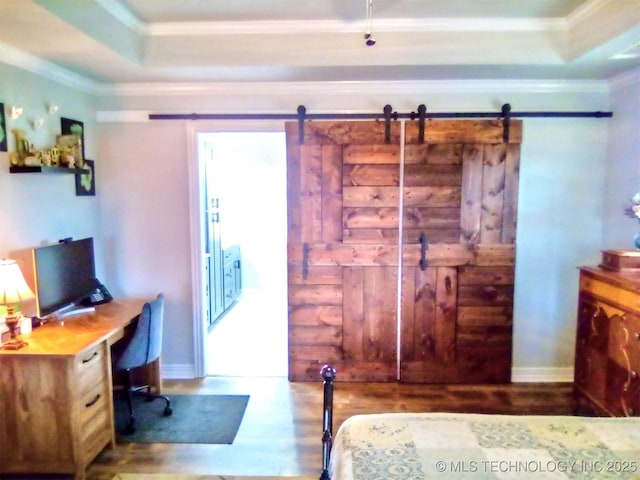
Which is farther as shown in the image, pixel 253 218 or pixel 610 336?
pixel 253 218

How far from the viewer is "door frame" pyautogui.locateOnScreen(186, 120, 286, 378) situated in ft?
11.7

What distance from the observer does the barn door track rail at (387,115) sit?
3459 mm

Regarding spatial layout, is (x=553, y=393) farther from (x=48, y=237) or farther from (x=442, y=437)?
(x=48, y=237)

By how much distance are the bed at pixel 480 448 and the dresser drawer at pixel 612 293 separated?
0.94 m

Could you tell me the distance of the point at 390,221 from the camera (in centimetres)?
356

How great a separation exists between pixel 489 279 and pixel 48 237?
10.7ft

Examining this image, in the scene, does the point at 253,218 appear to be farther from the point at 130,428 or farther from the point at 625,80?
the point at 625,80

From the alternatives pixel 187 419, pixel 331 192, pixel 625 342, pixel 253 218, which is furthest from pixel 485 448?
pixel 253 218

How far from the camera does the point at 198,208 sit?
366 centimetres

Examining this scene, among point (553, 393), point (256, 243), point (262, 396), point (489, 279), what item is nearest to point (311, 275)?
point (262, 396)

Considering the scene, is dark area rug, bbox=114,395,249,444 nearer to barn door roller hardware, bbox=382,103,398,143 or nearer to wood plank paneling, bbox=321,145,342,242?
wood plank paneling, bbox=321,145,342,242

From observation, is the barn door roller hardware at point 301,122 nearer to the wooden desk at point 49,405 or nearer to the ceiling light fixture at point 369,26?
the ceiling light fixture at point 369,26

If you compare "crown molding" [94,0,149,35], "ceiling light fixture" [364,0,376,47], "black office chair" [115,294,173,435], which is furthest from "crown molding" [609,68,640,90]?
Answer: "black office chair" [115,294,173,435]

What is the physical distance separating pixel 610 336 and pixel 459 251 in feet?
3.84
